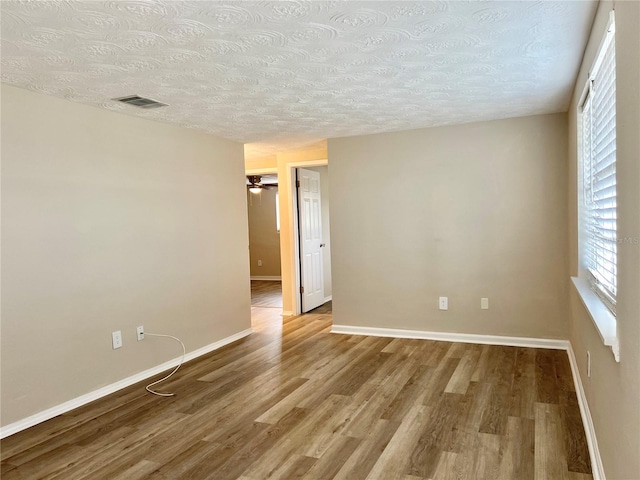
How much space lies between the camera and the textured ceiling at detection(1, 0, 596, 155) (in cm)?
199

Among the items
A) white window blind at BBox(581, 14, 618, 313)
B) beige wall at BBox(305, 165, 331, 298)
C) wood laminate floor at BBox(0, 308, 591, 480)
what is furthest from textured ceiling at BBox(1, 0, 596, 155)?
beige wall at BBox(305, 165, 331, 298)

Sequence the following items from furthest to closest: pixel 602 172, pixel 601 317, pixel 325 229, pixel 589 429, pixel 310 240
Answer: pixel 325 229 < pixel 310 240 < pixel 589 429 < pixel 602 172 < pixel 601 317

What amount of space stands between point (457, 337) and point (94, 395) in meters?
3.31

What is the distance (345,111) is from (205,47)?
169 cm

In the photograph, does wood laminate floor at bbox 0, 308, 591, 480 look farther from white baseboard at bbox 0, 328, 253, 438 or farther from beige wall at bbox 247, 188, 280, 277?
beige wall at bbox 247, 188, 280, 277

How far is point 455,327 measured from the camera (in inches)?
184

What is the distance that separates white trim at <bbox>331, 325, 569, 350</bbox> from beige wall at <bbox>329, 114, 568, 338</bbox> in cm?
6

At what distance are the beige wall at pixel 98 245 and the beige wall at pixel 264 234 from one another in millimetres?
5387

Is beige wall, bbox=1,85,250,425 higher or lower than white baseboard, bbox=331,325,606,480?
higher

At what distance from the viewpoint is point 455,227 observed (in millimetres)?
4617

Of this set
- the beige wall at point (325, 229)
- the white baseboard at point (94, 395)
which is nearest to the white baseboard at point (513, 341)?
the white baseboard at point (94, 395)

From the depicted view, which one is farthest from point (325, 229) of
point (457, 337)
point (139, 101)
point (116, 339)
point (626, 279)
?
point (626, 279)

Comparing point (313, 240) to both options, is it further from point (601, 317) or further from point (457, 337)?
point (601, 317)

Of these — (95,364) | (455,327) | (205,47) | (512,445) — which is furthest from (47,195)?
(455,327)
